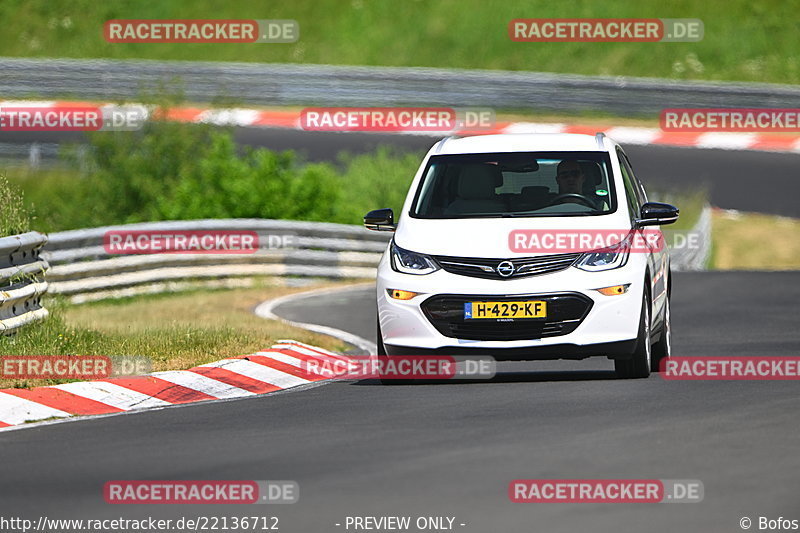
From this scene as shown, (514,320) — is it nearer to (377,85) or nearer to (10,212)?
(10,212)

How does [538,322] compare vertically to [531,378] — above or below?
above

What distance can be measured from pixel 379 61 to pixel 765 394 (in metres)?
32.4

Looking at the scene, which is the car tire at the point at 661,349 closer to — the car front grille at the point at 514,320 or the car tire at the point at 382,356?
the car front grille at the point at 514,320

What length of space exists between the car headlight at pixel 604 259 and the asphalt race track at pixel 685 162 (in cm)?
1884

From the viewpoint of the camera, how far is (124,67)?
36250 millimetres

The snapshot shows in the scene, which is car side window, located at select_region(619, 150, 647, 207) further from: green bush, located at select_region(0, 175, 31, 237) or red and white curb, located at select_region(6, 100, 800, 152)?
red and white curb, located at select_region(6, 100, 800, 152)

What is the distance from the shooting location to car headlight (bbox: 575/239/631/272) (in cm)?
1207

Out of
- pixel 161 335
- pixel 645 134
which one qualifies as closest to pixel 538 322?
pixel 161 335

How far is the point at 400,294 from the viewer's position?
12242 mm

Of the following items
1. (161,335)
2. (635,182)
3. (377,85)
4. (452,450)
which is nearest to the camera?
(452,450)

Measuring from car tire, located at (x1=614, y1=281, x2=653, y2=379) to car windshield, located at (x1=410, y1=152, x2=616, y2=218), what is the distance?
0.86m

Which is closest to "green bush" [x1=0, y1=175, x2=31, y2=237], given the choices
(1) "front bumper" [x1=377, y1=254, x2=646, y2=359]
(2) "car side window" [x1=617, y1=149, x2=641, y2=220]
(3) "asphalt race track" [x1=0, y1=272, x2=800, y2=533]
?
(3) "asphalt race track" [x1=0, y1=272, x2=800, y2=533]

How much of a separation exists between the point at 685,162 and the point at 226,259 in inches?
519

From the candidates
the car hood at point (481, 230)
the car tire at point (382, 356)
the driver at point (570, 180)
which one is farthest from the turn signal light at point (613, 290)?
the car tire at point (382, 356)
